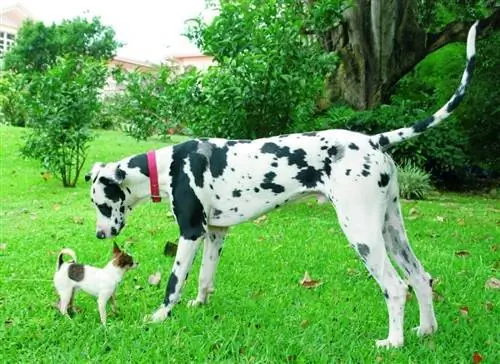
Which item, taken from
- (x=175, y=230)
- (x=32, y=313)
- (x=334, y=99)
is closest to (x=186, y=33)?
(x=175, y=230)

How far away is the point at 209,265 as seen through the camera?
15.3 feet

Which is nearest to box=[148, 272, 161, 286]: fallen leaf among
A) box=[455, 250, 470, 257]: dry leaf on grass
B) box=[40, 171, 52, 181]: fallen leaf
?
box=[455, 250, 470, 257]: dry leaf on grass

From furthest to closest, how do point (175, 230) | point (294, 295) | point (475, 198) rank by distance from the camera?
1. point (475, 198)
2. point (175, 230)
3. point (294, 295)

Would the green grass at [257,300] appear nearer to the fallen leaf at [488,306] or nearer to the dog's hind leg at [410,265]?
the fallen leaf at [488,306]

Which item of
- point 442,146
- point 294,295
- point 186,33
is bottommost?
point 442,146

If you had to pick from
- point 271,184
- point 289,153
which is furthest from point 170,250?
point 289,153

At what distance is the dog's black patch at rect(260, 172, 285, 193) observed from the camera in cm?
417

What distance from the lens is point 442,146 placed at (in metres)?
13.0

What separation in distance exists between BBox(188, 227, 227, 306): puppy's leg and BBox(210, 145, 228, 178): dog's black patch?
22.0 inches

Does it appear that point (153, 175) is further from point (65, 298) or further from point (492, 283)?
point (492, 283)

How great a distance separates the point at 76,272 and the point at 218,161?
1.21m

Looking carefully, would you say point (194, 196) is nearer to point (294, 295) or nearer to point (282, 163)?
point (282, 163)

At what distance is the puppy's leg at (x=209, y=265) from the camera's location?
15.2 feet

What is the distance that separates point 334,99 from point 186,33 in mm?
5527
